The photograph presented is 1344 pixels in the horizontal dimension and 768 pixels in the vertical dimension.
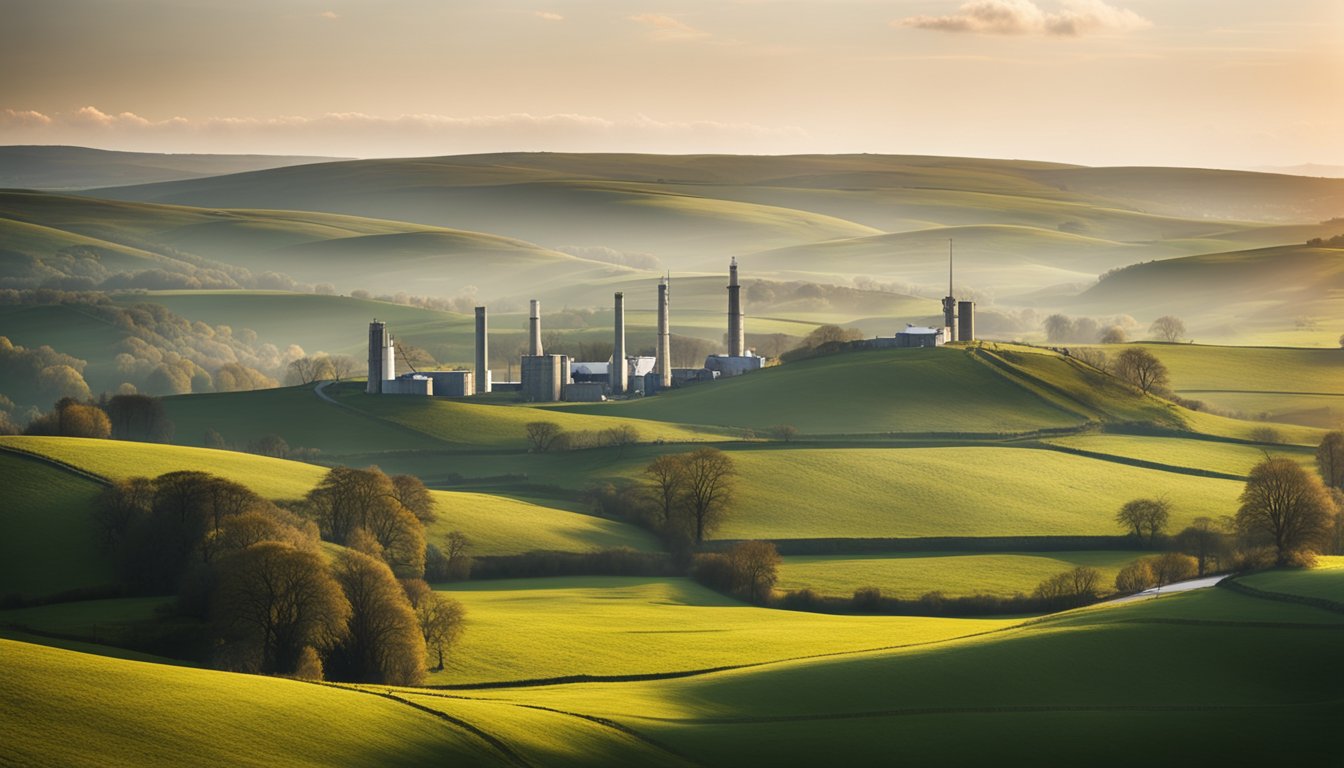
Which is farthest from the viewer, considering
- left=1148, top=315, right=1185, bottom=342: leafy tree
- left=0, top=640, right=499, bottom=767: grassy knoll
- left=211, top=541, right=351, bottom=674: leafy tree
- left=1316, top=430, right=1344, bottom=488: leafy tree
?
left=1148, top=315, right=1185, bottom=342: leafy tree

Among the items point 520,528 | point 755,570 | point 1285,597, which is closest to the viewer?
point 1285,597

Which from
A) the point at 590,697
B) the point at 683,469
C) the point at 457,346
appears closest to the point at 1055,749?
the point at 590,697

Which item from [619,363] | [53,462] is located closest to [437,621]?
[53,462]

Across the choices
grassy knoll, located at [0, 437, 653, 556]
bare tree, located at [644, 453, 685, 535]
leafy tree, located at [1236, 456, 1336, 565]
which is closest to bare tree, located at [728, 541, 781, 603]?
grassy knoll, located at [0, 437, 653, 556]

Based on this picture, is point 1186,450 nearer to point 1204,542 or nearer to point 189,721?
point 1204,542

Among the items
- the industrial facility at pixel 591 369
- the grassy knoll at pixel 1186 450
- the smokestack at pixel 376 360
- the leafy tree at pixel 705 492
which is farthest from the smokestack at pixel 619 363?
the leafy tree at pixel 705 492

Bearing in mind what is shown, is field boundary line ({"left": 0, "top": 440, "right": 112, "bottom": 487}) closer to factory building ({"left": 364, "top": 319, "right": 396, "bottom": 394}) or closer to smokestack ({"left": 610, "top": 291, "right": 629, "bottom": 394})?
factory building ({"left": 364, "top": 319, "right": 396, "bottom": 394})

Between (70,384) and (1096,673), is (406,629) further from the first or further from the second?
(70,384)
